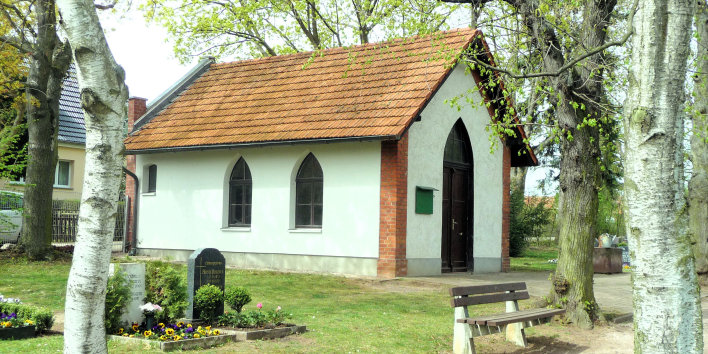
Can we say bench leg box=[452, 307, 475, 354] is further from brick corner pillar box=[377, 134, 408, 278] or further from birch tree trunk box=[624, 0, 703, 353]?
brick corner pillar box=[377, 134, 408, 278]

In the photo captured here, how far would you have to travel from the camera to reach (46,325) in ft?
33.5

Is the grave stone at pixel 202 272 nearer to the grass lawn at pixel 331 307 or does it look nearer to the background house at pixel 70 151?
the grass lawn at pixel 331 307

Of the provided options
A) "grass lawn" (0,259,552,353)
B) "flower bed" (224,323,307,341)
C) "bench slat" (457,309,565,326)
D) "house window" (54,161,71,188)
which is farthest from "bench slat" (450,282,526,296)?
"house window" (54,161,71,188)

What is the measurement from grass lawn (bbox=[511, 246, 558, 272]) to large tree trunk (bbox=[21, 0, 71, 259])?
1335 centimetres

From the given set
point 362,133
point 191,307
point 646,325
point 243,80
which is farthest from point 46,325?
point 243,80

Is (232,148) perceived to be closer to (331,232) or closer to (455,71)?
(331,232)

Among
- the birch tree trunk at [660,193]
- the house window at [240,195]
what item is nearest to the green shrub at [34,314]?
the birch tree trunk at [660,193]

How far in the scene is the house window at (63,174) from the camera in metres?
36.0

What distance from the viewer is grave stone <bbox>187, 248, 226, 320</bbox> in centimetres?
1057

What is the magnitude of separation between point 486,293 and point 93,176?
256 inches

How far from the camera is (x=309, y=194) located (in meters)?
19.9

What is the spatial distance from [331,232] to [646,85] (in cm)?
1414

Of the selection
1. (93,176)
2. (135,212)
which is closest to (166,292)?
(93,176)

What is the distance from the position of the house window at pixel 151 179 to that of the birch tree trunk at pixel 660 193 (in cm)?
1956
